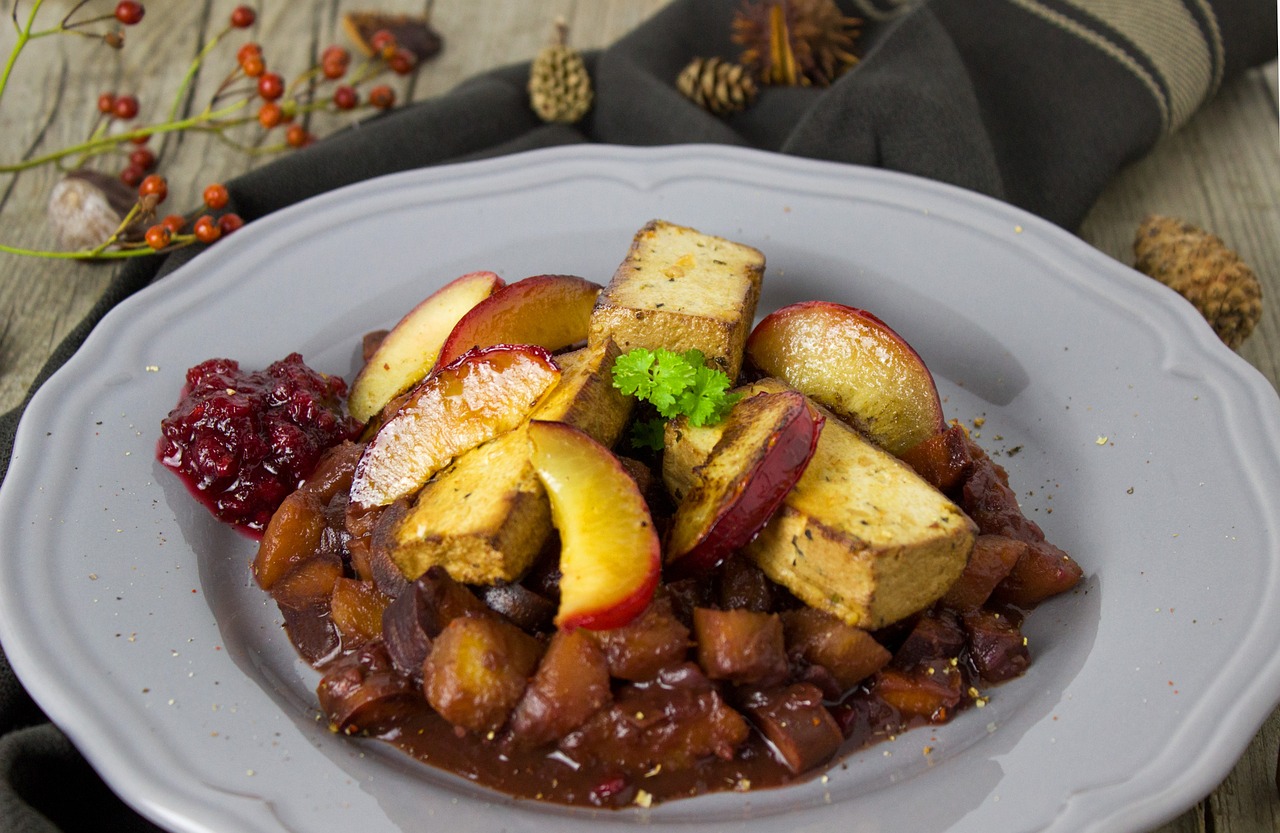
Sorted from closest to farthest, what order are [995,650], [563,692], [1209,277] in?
[563,692], [995,650], [1209,277]

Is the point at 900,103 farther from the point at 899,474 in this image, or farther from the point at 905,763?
the point at 905,763

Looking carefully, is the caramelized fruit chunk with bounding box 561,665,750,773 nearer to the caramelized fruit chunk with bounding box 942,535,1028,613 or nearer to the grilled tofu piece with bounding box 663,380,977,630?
the grilled tofu piece with bounding box 663,380,977,630

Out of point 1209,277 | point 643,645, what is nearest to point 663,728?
point 643,645

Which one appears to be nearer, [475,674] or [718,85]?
[475,674]

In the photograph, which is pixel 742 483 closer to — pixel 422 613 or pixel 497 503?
pixel 497 503

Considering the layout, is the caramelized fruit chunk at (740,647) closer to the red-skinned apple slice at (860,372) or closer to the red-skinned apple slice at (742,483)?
the red-skinned apple slice at (742,483)
